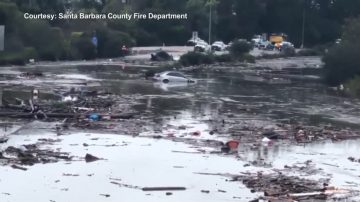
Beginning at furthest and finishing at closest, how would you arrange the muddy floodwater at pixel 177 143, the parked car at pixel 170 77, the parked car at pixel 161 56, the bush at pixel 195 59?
1. the parked car at pixel 161 56
2. the bush at pixel 195 59
3. the parked car at pixel 170 77
4. the muddy floodwater at pixel 177 143

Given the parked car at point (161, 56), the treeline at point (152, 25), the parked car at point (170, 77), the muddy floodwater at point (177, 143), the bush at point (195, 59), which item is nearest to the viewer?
the muddy floodwater at point (177, 143)

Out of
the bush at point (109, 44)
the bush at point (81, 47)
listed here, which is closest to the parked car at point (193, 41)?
the bush at point (109, 44)

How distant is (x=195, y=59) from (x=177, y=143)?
39.1m

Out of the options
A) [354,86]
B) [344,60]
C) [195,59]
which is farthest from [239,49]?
[354,86]

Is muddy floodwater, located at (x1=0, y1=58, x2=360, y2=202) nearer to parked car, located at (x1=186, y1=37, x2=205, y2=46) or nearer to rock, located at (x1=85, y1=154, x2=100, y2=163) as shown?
rock, located at (x1=85, y1=154, x2=100, y2=163)

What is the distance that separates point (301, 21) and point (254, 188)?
3179 inches

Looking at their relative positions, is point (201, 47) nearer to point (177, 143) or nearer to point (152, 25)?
point (152, 25)

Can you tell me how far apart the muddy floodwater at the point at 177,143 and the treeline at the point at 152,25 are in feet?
51.0

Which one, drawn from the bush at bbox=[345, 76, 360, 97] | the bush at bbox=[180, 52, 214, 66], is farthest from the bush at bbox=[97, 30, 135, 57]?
the bush at bbox=[345, 76, 360, 97]

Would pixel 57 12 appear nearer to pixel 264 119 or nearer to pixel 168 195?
pixel 264 119

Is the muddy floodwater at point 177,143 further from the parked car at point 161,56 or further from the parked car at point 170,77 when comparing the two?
the parked car at point 161,56

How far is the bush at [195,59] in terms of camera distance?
69938 mm

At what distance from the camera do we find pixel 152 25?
299 feet

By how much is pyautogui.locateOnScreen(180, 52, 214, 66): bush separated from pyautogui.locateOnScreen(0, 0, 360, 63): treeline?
8623mm
